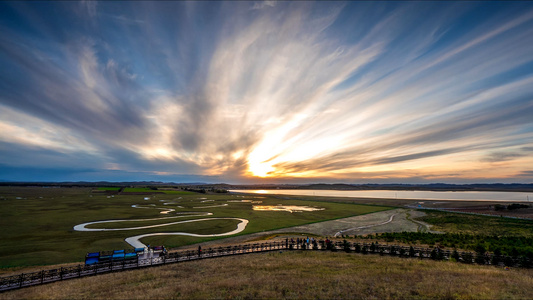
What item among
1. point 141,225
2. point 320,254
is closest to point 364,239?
point 320,254

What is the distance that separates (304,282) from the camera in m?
19.6

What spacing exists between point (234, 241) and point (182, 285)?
25629 mm

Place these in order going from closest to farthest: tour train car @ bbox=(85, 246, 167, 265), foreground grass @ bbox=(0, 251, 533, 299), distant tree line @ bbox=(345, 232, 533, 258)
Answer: foreground grass @ bbox=(0, 251, 533, 299)
tour train car @ bbox=(85, 246, 167, 265)
distant tree line @ bbox=(345, 232, 533, 258)

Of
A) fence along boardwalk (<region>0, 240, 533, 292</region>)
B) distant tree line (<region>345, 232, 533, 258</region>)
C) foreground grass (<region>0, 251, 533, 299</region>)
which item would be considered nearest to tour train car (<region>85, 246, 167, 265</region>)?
fence along boardwalk (<region>0, 240, 533, 292</region>)

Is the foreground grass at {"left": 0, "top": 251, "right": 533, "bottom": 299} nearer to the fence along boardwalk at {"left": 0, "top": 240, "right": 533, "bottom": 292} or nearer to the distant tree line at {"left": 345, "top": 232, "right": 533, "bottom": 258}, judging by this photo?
the fence along boardwalk at {"left": 0, "top": 240, "right": 533, "bottom": 292}

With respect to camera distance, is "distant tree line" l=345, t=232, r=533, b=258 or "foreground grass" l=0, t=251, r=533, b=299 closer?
"foreground grass" l=0, t=251, r=533, b=299

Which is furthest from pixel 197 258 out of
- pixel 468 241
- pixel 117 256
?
pixel 468 241

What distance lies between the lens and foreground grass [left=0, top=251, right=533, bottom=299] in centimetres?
1694

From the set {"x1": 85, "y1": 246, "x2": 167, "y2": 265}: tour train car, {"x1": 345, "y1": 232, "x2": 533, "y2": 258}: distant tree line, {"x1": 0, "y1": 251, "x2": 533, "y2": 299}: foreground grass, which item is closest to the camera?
{"x1": 0, "y1": 251, "x2": 533, "y2": 299}: foreground grass

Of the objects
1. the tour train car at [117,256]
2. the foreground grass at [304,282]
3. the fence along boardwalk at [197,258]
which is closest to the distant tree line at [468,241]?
the fence along boardwalk at [197,258]

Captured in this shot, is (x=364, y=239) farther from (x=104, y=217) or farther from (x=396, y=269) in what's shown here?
(x=104, y=217)

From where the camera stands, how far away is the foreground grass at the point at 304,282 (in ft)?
55.6

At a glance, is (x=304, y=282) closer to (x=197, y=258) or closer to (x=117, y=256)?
(x=197, y=258)

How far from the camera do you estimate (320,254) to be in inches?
1271
